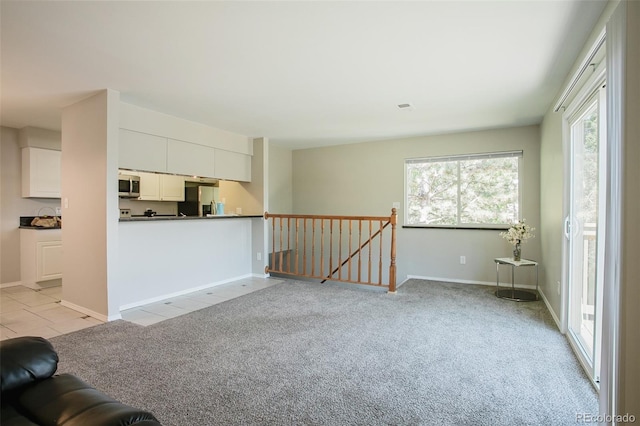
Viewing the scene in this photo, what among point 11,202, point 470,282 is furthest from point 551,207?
point 11,202

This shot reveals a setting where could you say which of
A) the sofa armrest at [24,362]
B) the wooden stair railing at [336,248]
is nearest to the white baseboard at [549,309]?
the wooden stair railing at [336,248]

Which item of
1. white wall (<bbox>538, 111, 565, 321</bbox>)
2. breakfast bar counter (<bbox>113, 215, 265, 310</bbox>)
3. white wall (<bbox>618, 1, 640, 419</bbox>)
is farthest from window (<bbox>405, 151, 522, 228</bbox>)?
white wall (<bbox>618, 1, 640, 419</bbox>)

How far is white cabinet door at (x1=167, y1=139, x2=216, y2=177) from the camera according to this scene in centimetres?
407

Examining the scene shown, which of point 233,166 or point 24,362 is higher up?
point 233,166

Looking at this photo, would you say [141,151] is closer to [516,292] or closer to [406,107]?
[406,107]

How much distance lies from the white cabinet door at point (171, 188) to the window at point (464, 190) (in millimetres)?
3959

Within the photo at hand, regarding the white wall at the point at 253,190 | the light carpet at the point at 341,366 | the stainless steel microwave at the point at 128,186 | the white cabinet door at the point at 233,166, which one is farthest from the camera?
the white wall at the point at 253,190

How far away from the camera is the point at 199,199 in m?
5.89

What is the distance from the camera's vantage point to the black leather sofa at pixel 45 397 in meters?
0.91

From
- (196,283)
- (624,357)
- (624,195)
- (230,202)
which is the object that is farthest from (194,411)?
(230,202)

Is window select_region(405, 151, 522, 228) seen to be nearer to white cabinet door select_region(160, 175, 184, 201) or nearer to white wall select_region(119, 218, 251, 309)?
white wall select_region(119, 218, 251, 309)

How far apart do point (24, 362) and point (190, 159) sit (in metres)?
3.47

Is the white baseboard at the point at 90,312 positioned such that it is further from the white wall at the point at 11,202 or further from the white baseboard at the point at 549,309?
the white baseboard at the point at 549,309

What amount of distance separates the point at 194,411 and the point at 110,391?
60 cm
